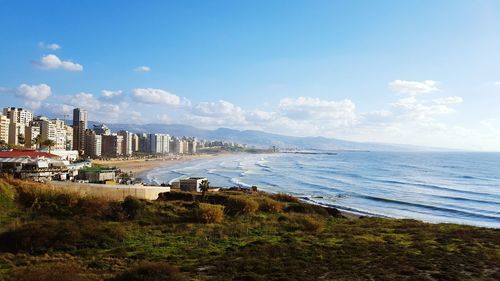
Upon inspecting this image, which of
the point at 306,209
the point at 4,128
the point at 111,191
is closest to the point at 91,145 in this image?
the point at 4,128

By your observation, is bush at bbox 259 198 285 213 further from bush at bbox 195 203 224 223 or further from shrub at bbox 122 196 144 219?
shrub at bbox 122 196 144 219

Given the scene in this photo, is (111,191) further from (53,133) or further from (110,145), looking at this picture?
(110,145)

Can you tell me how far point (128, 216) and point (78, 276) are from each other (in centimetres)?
951

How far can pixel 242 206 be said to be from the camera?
22641 mm

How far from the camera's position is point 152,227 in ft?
57.6

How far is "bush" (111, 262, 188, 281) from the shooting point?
9680mm

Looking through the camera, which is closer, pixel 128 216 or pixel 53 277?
pixel 53 277

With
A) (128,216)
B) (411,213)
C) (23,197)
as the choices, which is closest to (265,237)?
(128,216)

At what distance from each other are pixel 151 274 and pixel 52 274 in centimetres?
206

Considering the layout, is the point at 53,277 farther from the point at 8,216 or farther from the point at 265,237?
the point at 8,216

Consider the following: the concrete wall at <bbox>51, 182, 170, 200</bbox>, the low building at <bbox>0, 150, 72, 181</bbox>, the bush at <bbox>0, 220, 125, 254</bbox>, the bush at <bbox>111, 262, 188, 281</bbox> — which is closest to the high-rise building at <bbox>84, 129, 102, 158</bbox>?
the low building at <bbox>0, 150, 72, 181</bbox>

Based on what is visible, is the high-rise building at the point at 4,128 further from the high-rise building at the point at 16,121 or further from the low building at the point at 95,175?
the low building at the point at 95,175

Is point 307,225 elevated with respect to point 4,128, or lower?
lower

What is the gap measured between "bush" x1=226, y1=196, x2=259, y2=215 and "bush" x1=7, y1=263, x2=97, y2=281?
38.6 feet
